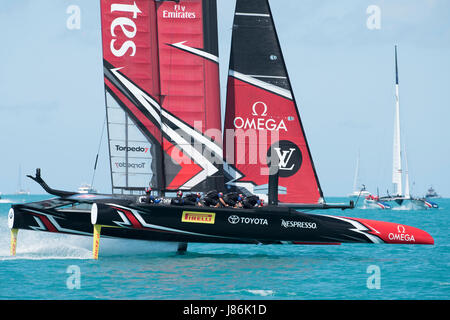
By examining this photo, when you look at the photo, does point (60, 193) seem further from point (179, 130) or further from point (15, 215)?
point (179, 130)

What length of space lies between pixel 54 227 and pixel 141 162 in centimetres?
339

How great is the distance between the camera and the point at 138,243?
18516 millimetres

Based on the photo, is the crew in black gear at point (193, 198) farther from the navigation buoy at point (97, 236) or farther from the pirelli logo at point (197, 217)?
the navigation buoy at point (97, 236)

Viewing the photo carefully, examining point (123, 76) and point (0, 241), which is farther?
point (0, 241)

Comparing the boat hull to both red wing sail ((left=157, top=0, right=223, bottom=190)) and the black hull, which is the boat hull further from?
red wing sail ((left=157, top=0, right=223, bottom=190))

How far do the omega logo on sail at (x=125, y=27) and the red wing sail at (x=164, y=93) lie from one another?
30mm

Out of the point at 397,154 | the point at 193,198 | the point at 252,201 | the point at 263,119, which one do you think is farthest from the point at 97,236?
the point at 397,154

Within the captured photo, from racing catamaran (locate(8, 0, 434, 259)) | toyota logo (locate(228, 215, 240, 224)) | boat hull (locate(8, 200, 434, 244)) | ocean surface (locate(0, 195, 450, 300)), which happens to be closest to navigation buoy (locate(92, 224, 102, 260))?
boat hull (locate(8, 200, 434, 244))

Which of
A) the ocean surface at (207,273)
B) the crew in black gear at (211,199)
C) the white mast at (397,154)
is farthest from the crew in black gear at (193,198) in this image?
the white mast at (397,154)

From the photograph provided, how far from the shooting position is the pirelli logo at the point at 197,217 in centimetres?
1778

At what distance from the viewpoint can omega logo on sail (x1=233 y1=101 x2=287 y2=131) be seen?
19812 mm

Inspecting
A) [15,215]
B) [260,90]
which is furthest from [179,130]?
[15,215]

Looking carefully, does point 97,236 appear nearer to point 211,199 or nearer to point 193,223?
point 193,223
